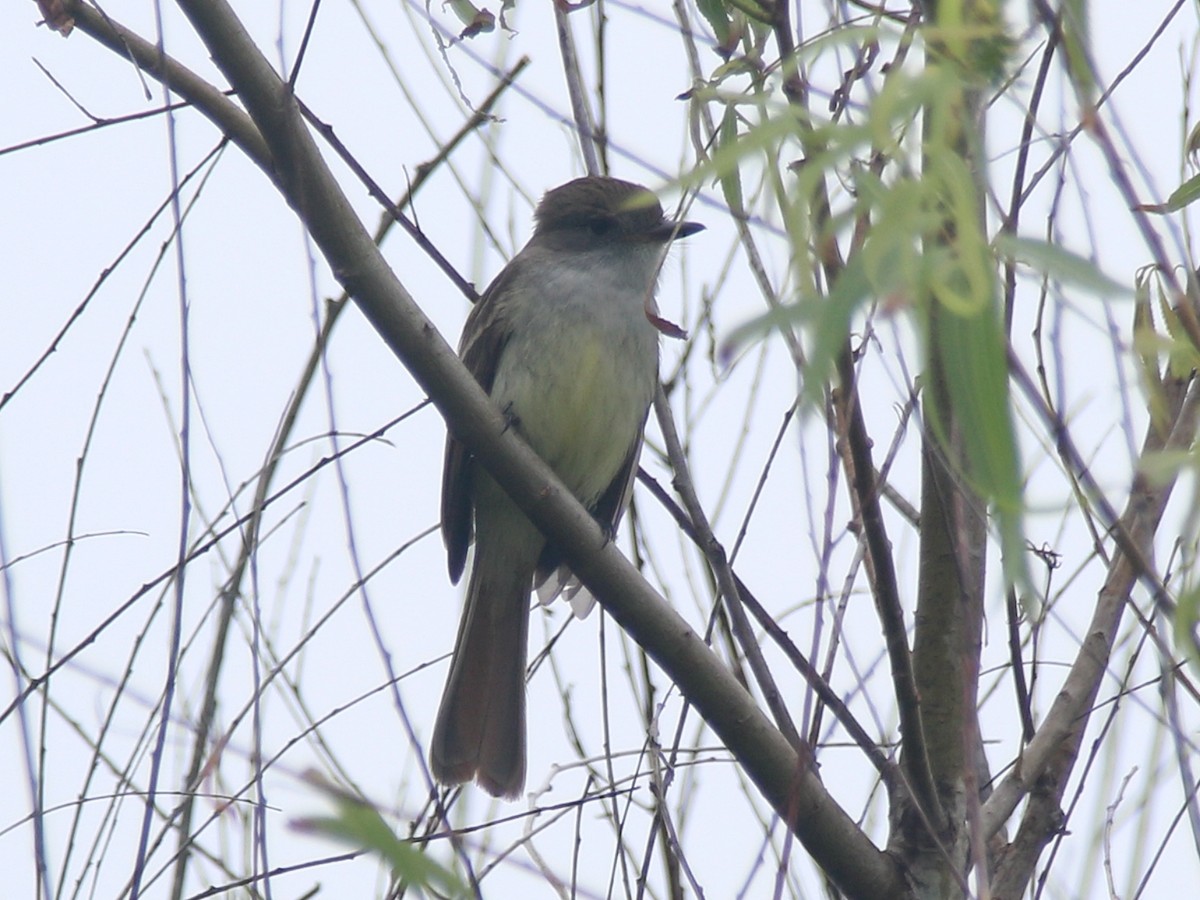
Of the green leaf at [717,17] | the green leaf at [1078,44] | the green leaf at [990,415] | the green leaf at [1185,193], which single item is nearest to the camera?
the green leaf at [990,415]

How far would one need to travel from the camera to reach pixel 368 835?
5.82ft

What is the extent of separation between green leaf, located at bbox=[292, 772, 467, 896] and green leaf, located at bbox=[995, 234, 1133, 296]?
1.03 m

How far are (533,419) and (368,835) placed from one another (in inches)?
134

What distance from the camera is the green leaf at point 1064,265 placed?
1.74m

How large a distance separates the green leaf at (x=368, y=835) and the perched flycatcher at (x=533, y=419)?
9.87ft

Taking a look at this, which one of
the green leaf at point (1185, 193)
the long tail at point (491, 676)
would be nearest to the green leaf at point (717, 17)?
the green leaf at point (1185, 193)

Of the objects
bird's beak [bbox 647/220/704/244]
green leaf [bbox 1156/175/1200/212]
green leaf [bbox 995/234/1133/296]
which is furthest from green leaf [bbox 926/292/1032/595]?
bird's beak [bbox 647/220/704/244]

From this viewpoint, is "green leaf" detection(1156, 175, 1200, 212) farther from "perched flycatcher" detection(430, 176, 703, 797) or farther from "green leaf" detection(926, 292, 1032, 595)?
"perched flycatcher" detection(430, 176, 703, 797)

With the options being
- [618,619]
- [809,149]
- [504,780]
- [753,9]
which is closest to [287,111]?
[753,9]

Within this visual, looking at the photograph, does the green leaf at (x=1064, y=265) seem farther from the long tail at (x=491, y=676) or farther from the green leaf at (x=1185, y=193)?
the long tail at (x=491, y=676)

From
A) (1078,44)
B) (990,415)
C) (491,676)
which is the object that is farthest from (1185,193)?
(491,676)

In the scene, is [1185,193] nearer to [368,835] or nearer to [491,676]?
[368,835]

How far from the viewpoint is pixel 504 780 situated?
4.86m

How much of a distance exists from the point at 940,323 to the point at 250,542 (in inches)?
79.1
